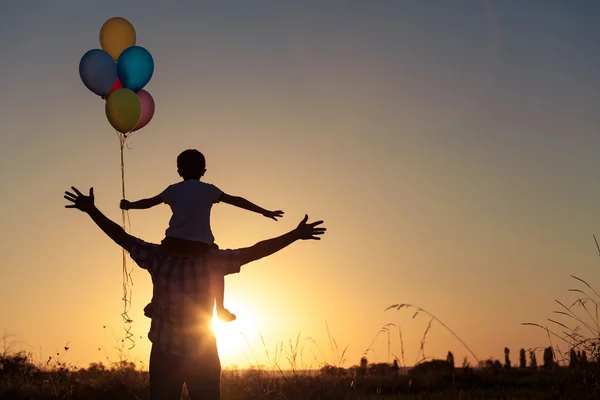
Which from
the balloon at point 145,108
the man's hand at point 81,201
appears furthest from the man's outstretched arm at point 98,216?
the balloon at point 145,108

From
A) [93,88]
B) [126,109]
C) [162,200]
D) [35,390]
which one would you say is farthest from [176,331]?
[35,390]

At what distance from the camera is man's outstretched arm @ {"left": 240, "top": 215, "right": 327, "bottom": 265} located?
552 cm

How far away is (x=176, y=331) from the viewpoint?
5.13m

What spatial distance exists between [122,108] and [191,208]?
3.58m

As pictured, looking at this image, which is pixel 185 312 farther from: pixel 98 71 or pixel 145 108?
pixel 98 71

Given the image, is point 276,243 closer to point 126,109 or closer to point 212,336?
point 212,336

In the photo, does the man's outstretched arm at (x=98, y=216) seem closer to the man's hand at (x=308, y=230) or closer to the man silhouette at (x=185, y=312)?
the man silhouette at (x=185, y=312)

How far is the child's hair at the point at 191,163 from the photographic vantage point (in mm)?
5598

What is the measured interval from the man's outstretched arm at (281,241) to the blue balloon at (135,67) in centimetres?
405

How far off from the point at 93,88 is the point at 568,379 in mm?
6260

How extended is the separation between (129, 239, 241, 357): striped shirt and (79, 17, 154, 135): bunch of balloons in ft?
12.0

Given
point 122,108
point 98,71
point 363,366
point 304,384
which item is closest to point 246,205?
point 122,108

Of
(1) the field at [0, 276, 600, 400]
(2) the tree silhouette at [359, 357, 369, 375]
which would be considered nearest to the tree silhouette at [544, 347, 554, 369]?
(1) the field at [0, 276, 600, 400]

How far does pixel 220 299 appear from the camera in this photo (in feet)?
17.7
